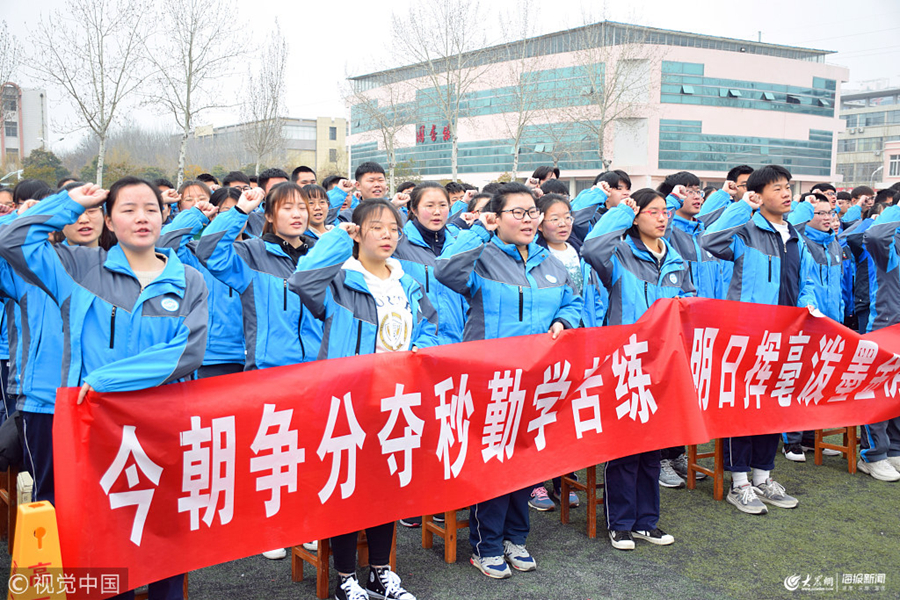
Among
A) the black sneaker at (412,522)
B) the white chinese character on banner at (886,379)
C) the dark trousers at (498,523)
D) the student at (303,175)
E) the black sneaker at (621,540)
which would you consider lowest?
the black sneaker at (412,522)

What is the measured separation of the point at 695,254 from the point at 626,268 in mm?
1681

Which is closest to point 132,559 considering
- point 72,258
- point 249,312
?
point 72,258

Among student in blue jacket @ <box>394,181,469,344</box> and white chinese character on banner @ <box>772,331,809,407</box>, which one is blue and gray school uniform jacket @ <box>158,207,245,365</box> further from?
white chinese character on banner @ <box>772,331,809,407</box>

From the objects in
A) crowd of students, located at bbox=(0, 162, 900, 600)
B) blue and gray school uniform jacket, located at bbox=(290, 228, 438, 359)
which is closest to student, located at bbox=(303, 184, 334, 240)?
crowd of students, located at bbox=(0, 162, 900, 600)

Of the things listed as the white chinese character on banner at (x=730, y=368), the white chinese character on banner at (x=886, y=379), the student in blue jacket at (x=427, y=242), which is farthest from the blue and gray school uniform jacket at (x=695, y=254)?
the student in blue jacket at (x=427, y=242)

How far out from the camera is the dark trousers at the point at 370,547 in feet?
10.7

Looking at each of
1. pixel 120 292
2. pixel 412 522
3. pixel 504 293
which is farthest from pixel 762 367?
pixel 120 292

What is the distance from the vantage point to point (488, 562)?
3684mm

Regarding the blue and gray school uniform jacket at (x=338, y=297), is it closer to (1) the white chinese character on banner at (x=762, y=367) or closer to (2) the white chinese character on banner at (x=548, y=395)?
(2) the white chinese character on banner at (x=548, y=395)

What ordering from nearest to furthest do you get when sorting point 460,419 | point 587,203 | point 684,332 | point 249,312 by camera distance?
point 460,419
point 249,312
point 684,332
point 587,203

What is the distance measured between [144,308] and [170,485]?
71cm

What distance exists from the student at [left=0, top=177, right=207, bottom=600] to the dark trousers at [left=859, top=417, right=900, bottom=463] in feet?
16.8

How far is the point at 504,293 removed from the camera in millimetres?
3785

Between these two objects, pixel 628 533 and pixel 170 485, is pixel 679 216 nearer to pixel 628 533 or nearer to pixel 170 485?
pixel 628 533
